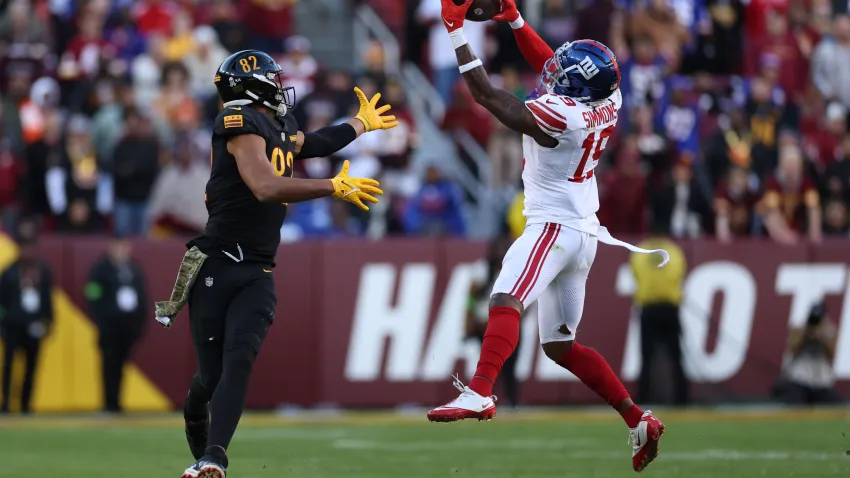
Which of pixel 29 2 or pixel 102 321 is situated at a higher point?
pixel 29 2

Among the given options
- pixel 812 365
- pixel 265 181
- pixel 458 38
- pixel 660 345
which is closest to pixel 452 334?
pixel 660 345

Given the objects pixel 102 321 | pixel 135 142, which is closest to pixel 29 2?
pixel 135 142

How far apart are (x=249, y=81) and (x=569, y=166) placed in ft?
5.75

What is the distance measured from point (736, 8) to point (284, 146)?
41.0ft

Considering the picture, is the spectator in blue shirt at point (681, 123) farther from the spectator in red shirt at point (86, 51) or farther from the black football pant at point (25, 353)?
the black football pant at point (25, 353)

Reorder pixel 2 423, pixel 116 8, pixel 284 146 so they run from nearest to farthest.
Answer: pixel 284 146 < pixel 2 423 < pixel 116 8

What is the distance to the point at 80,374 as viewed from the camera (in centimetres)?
1489

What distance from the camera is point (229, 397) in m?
7.17

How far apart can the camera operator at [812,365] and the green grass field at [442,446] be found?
36.5 inches

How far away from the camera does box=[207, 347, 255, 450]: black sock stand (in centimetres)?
708

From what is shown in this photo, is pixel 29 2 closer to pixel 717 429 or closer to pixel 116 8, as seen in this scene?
pixel 116 8

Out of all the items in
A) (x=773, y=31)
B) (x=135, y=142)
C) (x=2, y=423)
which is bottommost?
(x=2, y=423)

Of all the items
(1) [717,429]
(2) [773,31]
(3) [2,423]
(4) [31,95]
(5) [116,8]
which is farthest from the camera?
(2) [773,31]

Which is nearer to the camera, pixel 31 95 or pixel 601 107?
pixel 601 107
